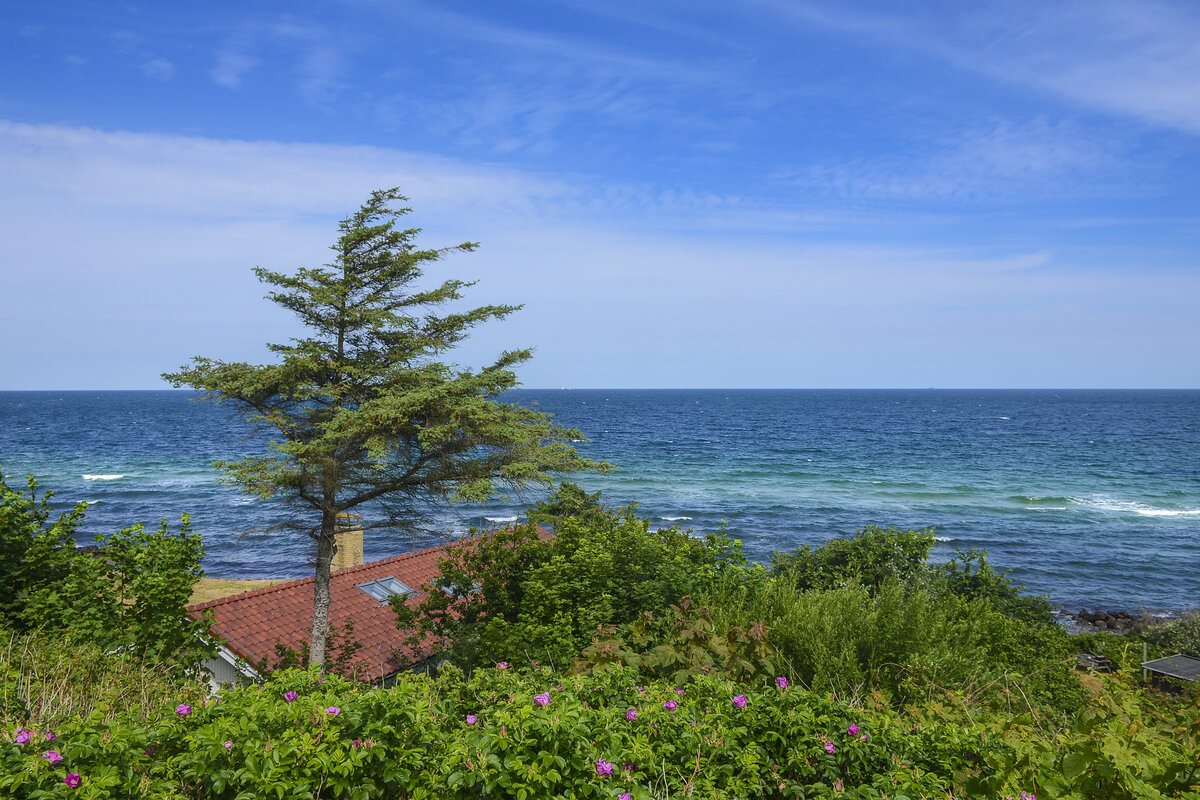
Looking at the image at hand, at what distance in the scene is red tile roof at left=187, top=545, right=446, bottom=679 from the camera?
12.6 m

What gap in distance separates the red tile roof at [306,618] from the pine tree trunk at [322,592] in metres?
0.51

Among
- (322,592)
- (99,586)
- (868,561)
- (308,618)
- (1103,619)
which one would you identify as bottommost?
(1103,619)

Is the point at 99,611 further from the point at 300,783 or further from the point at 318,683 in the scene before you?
the point at 300,783

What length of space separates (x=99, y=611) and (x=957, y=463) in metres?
65.3

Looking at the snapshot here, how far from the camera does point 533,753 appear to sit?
320 centimetres

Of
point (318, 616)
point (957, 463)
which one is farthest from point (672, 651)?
point (957, 463)

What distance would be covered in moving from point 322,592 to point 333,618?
2.33 meters

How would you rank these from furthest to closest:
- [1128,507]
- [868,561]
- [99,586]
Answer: [1128,507] → [868,561] → [99,586]

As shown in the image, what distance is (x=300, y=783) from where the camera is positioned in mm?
2963

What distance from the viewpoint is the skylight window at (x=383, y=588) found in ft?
49.8

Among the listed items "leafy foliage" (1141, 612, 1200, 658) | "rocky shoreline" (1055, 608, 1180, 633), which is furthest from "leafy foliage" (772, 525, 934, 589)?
"rocky shoreline" (1055, 608, 1180, 633)

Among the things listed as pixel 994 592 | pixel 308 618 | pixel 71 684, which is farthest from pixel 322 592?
pixel 994 592

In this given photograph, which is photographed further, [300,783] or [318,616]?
[318,616]

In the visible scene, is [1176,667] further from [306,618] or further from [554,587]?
[306,618]
